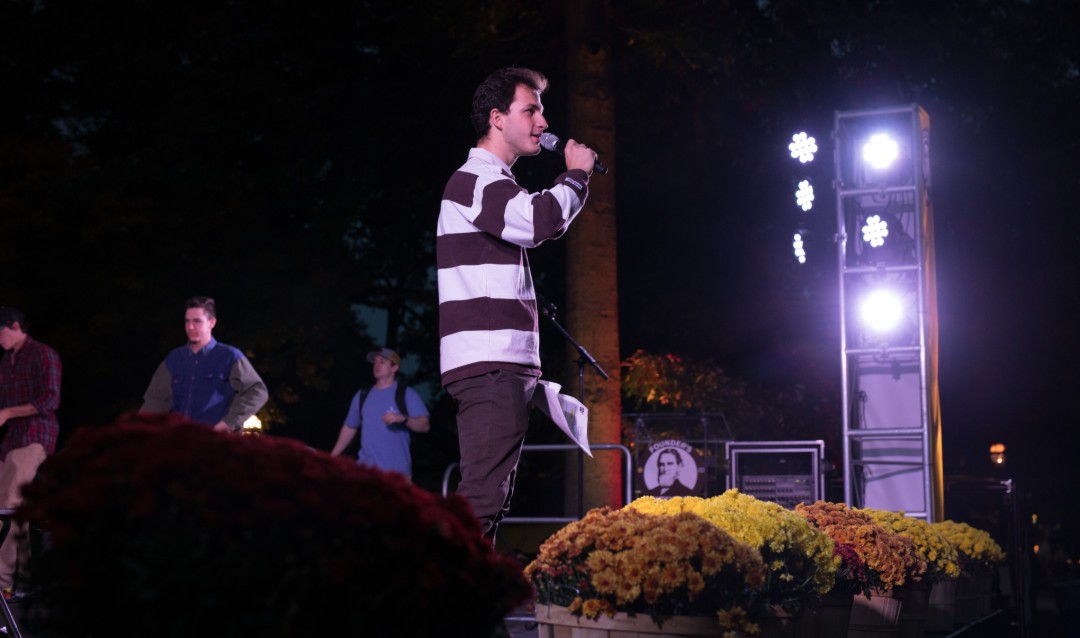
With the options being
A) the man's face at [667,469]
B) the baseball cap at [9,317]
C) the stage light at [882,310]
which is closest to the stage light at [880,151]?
the stage light at [882,310]

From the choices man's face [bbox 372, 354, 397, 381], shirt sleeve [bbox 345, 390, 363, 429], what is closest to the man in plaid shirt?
shirt sleeve [bbox 345, 390, 363, 429]

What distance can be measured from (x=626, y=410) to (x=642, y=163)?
4085mm

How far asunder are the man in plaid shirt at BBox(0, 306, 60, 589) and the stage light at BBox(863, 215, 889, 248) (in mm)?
6154

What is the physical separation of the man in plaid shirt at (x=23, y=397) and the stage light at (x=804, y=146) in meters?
5.87

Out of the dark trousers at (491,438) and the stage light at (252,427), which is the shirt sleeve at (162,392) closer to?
Result: the stage light at (252,427)

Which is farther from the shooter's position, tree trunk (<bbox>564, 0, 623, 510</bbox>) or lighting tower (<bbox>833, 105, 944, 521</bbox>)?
tree trunk (<bbox>564, 0, 623, 510</bbox>)

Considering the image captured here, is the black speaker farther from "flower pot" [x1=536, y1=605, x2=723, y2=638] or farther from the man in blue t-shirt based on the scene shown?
"flower pot" [x1=536, y1=605, x2=723, y2=638]

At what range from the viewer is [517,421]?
141 inches

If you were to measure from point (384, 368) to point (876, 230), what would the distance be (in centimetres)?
410

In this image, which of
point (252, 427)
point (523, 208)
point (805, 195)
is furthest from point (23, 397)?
point (805, 195)

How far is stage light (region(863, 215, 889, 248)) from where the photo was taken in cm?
998

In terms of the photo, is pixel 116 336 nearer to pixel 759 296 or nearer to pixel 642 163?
pixel 642 163

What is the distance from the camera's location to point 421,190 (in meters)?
19.3

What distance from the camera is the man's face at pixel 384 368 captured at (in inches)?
345
